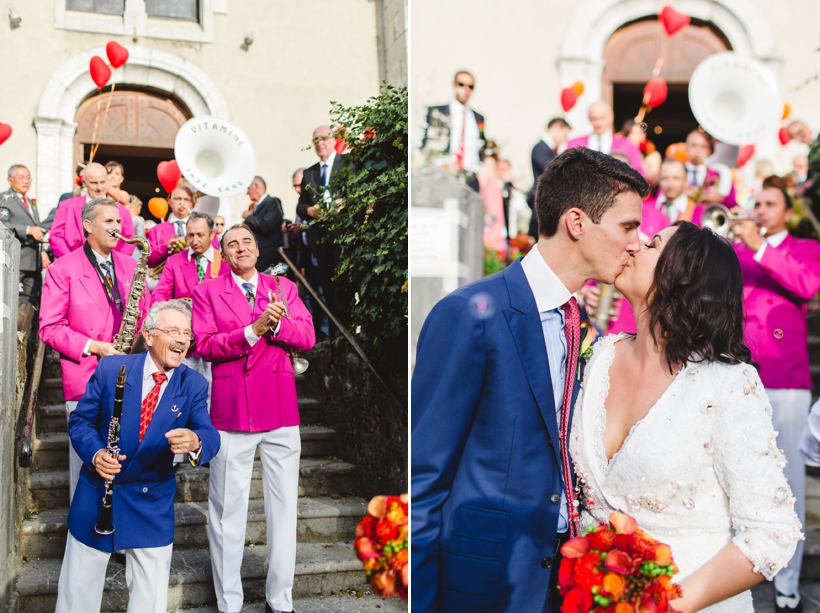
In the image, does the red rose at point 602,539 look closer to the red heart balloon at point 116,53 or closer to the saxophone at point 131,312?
the saxophone at point 131,312

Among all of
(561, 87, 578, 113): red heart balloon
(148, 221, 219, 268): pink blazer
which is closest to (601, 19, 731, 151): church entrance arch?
(561, 87, 578, 113): red heart balloon

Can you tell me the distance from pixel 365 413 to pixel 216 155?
224 centimetres

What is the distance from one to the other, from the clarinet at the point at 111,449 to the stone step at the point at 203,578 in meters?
0.87

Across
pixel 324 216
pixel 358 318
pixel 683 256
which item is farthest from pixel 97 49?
pixel 683 256

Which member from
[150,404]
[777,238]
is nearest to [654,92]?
[777,238]

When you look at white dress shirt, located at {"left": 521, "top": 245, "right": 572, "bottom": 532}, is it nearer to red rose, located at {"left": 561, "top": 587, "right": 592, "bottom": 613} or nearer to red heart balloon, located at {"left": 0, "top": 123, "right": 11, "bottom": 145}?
red rose, located at {"left": 561, "top": 587, "right": 592, "bottom": 613}

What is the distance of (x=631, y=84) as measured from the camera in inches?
396

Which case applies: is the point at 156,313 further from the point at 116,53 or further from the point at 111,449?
the point at 116,53

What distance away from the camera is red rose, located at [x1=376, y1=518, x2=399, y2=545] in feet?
6.55

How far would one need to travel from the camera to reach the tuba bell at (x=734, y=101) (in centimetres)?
552

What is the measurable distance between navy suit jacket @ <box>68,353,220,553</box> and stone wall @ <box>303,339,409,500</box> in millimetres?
1407

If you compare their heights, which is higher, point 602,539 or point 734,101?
point 734,101

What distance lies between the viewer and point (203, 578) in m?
4.12

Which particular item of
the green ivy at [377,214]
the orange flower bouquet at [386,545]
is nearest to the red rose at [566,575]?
the orange flower bouquet at [386,545]
